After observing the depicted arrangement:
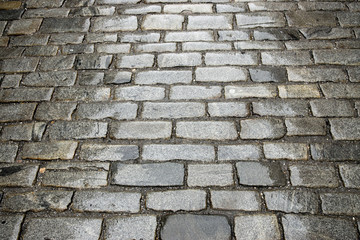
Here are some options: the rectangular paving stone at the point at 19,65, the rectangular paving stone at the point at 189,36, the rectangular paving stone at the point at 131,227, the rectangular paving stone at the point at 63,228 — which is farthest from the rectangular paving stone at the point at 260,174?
the rectangular paving stone at the point at 19,65

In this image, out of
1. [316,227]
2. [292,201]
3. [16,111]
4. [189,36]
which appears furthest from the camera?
[189,36]

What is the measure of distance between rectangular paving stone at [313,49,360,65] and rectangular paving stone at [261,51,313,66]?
104 millimetres

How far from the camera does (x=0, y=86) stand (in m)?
2.93

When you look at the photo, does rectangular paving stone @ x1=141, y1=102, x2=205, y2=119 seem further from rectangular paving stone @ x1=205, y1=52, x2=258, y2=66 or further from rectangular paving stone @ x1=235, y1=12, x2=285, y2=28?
rectangular paving stone @ x1=235, y1=12, x2=285, y2=28

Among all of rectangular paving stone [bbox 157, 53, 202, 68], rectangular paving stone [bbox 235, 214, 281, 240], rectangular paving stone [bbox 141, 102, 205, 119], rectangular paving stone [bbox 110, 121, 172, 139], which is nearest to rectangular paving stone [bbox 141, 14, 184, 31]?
rectangular paving stone [bbox 157, 53, 202, 68]

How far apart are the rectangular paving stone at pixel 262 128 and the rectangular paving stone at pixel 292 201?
1.62 feet

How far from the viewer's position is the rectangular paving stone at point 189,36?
3240 mm

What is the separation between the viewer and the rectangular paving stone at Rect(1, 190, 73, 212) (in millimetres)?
2121

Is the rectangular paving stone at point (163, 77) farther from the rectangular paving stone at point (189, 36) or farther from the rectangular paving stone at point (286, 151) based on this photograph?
the rectangular paving stone at point (286, 151)

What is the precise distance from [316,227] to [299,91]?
127 cm

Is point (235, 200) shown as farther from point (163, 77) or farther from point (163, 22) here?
point (163, 22)

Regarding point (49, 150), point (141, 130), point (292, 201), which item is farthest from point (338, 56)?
point (49, 150)

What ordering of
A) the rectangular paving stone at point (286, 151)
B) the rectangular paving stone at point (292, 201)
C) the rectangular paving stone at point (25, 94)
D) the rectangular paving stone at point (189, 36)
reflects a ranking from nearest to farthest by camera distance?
1. the rectangular paving stone at point (292, 201)
2. the rectangular paving stone at point (286, 151)
3. the rectangular paving stone at point (25, 94)
4. the rectangular paving stone at point (189, 36)

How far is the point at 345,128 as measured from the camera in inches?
97.0
